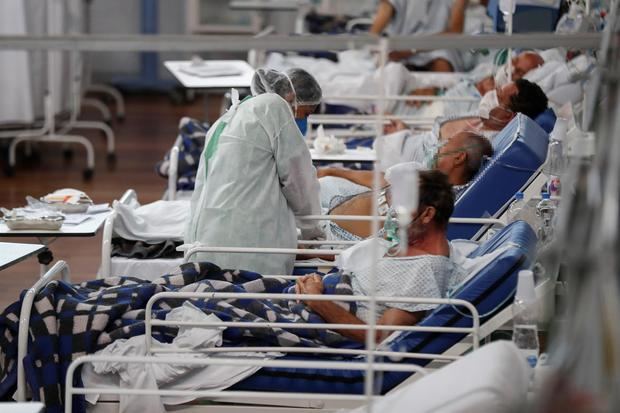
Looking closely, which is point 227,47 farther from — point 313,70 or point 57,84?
point 57,84

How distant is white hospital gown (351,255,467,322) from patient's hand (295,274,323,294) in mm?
119

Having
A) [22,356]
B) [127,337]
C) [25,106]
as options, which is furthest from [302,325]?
[25,106]

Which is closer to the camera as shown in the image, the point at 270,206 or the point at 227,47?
the point at 227,47

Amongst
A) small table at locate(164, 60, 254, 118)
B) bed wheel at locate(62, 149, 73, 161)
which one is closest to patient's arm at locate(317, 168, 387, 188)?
small table at locate(164, 60, 254, 118)

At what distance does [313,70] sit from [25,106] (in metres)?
1.79

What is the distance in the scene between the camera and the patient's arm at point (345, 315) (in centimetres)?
301

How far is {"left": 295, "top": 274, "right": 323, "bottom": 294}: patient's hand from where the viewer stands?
10.2 feet

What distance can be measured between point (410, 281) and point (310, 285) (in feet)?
0.96

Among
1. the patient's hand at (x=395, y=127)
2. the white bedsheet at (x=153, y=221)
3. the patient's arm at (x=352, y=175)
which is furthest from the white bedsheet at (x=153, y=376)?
the patient's hand at (x=395, y=127)

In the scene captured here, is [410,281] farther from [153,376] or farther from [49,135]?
[49,135]

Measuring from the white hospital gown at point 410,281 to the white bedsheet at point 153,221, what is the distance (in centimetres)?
103

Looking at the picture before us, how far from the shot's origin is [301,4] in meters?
8.11

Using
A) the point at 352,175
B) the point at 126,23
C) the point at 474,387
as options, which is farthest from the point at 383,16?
the point at 474,387

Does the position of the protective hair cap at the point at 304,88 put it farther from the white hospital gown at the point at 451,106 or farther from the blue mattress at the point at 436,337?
the white hospital gown at the point at 451,106
